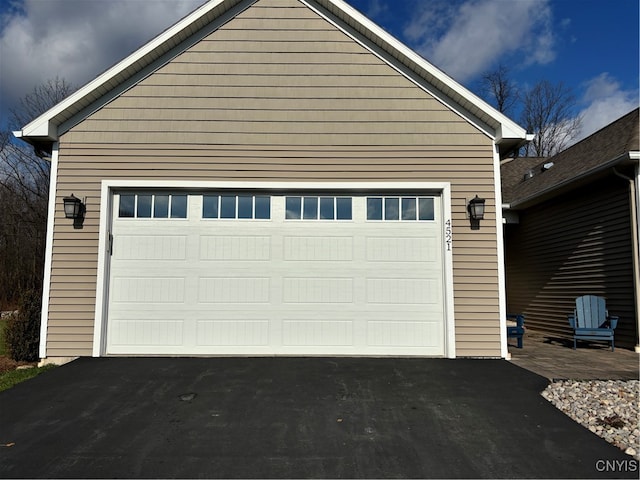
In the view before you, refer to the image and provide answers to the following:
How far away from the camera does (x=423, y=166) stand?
19.4ft

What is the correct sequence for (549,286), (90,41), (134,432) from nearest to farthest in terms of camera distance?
1. (134,432)
2. (549,286)
3. (90,41)

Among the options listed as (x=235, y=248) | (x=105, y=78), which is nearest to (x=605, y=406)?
(x=235, y=248)

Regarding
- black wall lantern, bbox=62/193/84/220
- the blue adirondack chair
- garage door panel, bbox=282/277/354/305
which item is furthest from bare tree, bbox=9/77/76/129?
the blue adirondack chair

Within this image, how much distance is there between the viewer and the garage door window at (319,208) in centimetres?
595

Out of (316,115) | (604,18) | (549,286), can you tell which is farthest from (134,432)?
(604,18)

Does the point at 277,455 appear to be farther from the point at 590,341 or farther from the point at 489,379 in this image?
the point at 590,341

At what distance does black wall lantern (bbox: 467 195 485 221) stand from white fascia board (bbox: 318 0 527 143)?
3.22 ft

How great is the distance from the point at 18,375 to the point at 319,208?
14.9 feet

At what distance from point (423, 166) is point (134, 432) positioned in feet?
16.0

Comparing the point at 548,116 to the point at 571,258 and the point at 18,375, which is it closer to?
the point at 571,258

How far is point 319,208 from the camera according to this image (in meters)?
5.97

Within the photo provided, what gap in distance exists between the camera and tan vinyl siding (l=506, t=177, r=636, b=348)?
Answer: 6.89m

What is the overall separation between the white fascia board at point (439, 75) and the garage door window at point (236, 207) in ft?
9.63

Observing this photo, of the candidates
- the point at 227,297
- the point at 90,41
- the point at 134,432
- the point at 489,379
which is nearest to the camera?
the point at 134,432
